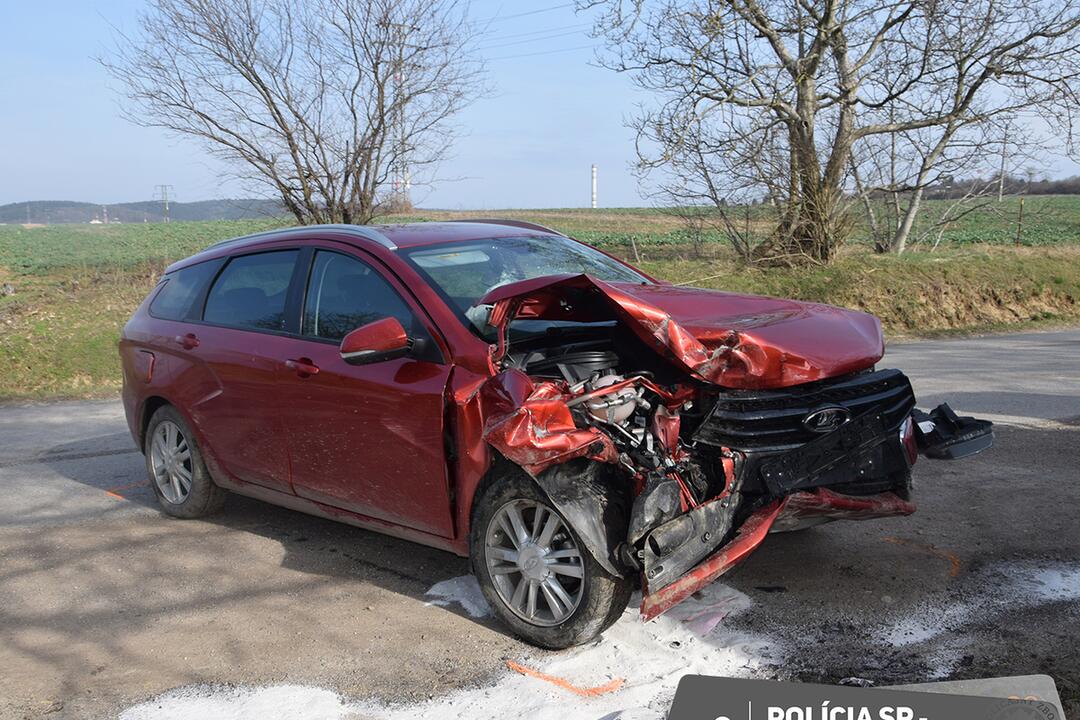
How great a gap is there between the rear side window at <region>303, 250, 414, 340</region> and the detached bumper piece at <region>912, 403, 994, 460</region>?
2.47 m

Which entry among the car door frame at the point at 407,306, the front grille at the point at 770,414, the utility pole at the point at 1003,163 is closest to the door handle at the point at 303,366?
the car door frame at the point at 407,306

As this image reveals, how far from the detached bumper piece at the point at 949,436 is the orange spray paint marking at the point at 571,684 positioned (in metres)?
1.90

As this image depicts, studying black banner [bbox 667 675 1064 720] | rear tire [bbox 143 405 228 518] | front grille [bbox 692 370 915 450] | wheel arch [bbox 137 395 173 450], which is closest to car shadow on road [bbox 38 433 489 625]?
rear tire [bbox 143 405 228 518]

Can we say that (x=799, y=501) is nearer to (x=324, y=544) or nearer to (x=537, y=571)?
(x=537, y=571)

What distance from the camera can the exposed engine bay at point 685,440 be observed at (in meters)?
3.92

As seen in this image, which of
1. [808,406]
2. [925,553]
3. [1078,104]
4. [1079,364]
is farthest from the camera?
[1078,104]

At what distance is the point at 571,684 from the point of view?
12.7 ft

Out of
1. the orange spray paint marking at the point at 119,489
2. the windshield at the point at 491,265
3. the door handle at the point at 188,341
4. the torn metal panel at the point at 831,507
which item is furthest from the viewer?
the orange spray paint marking at the point at 119,489

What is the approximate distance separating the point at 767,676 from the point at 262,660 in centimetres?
206

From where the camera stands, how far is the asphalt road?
3982 mm

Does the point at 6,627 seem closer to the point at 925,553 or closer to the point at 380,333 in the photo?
the point at 380,333

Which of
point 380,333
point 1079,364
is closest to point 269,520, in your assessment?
point 380,333

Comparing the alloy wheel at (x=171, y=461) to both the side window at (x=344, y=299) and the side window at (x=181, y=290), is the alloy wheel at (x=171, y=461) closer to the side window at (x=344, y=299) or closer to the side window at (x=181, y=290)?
the side window at (x=181, y=290)

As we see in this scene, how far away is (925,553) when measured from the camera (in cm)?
511
